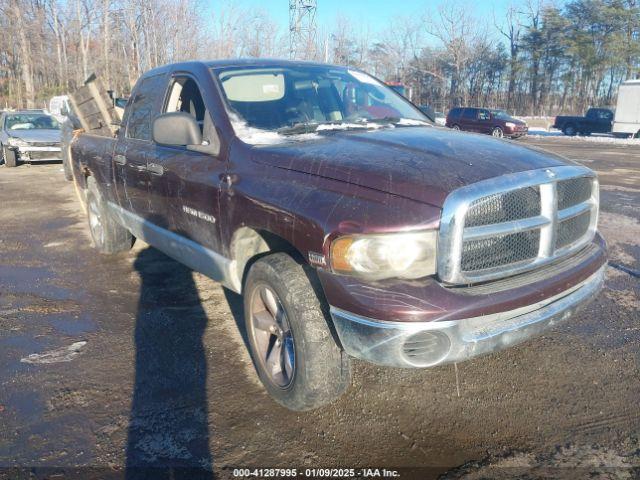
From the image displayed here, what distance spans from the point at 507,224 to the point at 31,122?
54.0 ft

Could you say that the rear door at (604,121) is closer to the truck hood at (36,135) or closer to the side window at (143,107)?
the truck hood at (36,135)

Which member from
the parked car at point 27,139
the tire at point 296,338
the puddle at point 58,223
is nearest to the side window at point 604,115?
the parked car at point 27,139

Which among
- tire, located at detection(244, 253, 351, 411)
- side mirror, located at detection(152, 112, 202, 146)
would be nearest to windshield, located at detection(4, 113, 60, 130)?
side mirror, located at detection(152, 112, 202, 146)

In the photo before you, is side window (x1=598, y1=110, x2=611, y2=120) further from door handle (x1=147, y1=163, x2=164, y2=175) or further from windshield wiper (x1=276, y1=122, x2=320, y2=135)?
door handle (x1=147, y1=163, x2=164, y2=175)

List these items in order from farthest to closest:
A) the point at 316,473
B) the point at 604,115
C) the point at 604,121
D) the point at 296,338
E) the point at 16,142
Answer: the point at 604,115
the point at 604,121
the point at 16,142
the point at 296,338
the point at 316,473

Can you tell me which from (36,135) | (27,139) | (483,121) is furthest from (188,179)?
(483,121)

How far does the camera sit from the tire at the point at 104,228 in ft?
19.3

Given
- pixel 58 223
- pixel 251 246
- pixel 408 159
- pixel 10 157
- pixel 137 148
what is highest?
pixel 408 159

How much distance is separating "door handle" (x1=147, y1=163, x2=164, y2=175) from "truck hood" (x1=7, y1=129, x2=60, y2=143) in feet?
40.3

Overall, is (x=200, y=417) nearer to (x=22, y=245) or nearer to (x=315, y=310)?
(x=315, y=310)

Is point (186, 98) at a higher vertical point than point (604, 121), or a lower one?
higher

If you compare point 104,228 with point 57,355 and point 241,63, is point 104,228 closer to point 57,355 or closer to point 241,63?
point 57,355

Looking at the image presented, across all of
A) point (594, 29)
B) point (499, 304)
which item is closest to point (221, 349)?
point (499, 304)

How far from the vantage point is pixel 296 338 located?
9.04 ft
